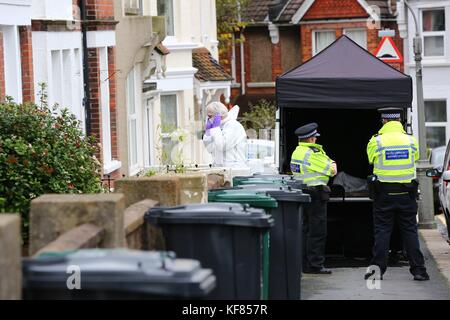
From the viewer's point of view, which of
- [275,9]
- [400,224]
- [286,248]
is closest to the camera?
[286,248]

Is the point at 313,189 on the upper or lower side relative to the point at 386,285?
upper

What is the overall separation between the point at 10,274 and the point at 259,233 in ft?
7.79

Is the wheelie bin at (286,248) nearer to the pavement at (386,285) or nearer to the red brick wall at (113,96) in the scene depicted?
the pavement at (386,285)

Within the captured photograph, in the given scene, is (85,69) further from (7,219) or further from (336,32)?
(336,32)

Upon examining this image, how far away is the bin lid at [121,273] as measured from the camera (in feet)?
18.0

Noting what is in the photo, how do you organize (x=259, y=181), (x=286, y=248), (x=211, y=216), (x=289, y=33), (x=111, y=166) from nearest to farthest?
(x=211, y=216) → (x=286, y=248) → (x=259, y=181) → (x=111, y=166) → (x=289, y=33)

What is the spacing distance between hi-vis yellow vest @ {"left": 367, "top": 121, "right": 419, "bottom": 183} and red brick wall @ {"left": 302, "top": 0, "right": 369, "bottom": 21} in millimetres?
31216

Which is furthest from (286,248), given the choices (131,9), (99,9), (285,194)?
(131,9)

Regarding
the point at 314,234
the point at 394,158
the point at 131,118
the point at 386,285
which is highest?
the point at 131,118

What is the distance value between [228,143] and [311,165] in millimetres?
2556

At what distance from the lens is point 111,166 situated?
63.1 ft

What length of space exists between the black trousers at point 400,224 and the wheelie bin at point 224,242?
512 cm

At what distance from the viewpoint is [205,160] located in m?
28.3
